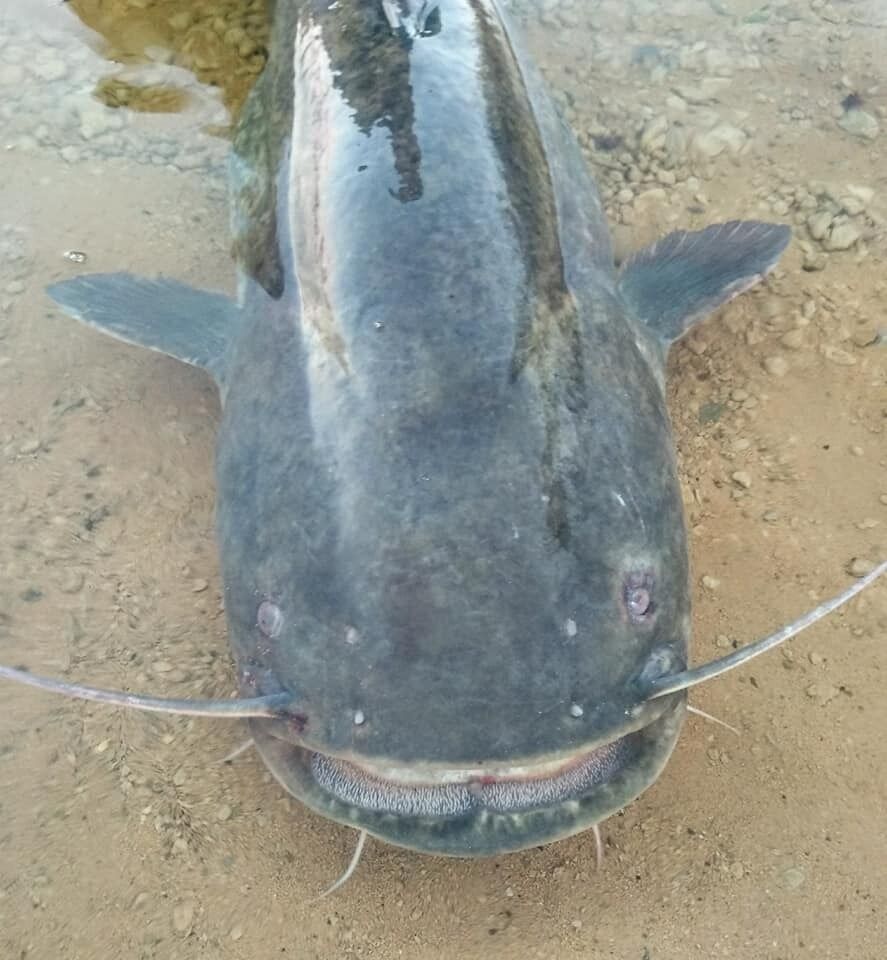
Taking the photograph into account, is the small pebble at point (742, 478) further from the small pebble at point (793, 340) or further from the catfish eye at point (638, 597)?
the catfish eye at point (638, 597)

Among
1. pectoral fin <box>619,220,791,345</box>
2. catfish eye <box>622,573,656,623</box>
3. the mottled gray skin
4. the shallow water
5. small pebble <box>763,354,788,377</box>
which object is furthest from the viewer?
small pebble <box>763,354,788,377</box>

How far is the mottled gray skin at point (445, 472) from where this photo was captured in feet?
6.32

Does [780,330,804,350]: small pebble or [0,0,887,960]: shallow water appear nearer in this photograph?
[0,0,887,960]: shallow water

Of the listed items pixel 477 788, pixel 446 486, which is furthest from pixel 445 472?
pixel 477 788

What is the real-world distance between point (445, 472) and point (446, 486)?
33mm

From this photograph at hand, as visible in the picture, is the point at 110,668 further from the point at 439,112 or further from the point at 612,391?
the point at 439,112

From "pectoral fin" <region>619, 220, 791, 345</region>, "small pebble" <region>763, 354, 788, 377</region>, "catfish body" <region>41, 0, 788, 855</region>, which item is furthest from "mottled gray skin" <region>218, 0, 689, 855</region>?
"small pebble" <region>763, 354, 788, 377</region>

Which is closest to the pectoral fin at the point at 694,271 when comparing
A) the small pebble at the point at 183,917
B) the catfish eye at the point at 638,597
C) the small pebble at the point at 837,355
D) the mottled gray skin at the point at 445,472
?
the mottled gray skin at the point at 445,472

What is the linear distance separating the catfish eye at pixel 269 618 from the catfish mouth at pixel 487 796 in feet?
0.92

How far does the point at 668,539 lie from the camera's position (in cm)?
225

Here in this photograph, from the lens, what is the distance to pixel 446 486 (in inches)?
80.2

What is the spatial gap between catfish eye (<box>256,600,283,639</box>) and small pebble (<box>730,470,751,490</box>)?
1517 millimetres

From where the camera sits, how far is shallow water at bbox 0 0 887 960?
7.72 feet

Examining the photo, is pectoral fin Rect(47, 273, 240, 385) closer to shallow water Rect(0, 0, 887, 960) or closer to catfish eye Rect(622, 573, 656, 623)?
shallow water Rect(0, 0, 887, 960)
